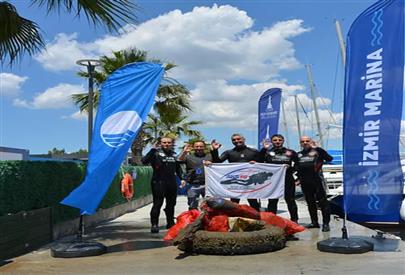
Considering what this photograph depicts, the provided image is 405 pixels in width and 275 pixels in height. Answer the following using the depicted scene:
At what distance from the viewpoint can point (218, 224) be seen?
7.56m

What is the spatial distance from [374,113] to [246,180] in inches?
130

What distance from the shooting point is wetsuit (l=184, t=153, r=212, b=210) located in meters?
10.2

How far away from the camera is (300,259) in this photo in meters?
6.81

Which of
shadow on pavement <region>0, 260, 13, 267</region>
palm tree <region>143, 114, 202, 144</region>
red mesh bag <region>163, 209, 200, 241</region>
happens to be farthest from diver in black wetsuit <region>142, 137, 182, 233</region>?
palm tree <region>143, 114, 202, 144</region>

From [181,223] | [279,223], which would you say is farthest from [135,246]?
[279,223]

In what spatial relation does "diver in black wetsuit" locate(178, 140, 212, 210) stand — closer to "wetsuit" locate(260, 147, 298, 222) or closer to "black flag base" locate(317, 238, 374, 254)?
"wetsuit" locate(260, 147, 298, 222)

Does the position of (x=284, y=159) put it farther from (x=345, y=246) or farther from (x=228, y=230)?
(x=345, y=246)

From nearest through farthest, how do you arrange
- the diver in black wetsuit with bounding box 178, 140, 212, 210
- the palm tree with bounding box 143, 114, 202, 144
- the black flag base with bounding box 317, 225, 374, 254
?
the black flag base with bounding box 317, 225, 374, 254 < the diver in black wetsuit with bounding box 178, 140, 212, 210 < the palm tree with bounding box 143, 114, 202, 144

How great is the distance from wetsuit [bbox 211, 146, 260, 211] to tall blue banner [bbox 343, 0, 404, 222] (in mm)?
2866

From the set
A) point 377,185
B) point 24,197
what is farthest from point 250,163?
point 24,197

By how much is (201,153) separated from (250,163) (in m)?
1.18

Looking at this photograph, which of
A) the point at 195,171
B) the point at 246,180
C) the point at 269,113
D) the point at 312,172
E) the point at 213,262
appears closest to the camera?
the point at 213,262

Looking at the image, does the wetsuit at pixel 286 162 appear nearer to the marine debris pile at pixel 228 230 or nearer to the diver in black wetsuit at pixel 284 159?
the diver in black wetsuit at pixel 284 159

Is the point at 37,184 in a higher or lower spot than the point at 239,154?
lower
